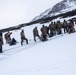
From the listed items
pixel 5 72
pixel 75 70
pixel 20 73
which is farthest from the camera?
pixel 5 72

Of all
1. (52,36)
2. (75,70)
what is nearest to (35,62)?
(75,70)

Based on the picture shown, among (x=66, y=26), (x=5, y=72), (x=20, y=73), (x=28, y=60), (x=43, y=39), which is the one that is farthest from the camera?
(x=66, y=26)

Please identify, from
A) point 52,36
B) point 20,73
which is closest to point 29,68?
point 20,73

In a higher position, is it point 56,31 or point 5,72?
point 56,31

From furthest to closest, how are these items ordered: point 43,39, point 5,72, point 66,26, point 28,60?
point 66,26 < point 43,39 < point 28,60 < point 5,72

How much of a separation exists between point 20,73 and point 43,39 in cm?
1001

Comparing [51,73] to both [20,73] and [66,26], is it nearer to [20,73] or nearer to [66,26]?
[20,73]

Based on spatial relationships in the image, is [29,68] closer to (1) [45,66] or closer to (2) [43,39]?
(1) [45,66]

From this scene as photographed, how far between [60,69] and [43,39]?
10886 millimetres

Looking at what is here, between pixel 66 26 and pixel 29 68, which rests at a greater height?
pixel 66 26

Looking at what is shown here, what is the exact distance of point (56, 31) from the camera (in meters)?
23.4

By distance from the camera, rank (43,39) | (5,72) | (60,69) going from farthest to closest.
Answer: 1. (43,39)
2. (5,72)
3. (60,69)

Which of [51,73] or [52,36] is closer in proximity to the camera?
[51,73]

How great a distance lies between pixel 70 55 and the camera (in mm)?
11898
